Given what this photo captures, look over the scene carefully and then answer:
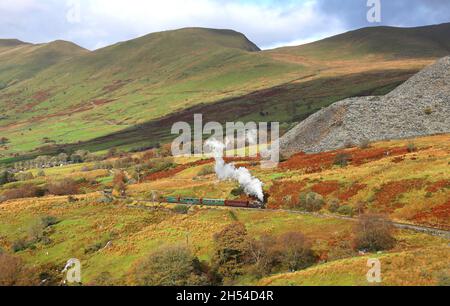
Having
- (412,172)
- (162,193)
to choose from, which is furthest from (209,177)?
(412,172)

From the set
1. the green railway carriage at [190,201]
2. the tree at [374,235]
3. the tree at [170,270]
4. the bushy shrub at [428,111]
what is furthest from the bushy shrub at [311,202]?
the bushy shrub at [428,111]

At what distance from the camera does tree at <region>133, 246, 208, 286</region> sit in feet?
143

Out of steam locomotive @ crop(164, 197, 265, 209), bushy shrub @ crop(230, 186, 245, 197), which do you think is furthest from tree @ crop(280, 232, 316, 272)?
bushy shrub @ crop(230, 186, 245, 197)

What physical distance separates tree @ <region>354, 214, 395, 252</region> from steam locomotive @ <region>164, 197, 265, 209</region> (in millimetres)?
24447

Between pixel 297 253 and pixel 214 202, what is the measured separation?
3006cm

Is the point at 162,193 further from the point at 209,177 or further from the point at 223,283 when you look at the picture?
the point at 223,283

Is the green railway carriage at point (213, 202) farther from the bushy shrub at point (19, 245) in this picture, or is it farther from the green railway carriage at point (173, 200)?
the bushy shrub at point (19, 245)

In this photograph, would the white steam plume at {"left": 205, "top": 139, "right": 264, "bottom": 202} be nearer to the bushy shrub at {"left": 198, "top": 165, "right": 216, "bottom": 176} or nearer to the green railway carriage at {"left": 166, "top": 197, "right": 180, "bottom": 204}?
the bushy shrub at {"left": 198, "top": 165, "right": 216, "bottom": 176}

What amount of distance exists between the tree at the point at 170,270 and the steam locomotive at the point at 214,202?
24281mm

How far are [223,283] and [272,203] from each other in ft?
90.0

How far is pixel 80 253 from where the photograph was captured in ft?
199

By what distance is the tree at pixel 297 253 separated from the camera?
45.1 metres

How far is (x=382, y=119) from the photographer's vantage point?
109938 millimetres

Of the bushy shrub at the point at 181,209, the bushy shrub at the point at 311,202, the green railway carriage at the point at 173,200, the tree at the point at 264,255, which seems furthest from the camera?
the green railway carriage at the point at 173,200
